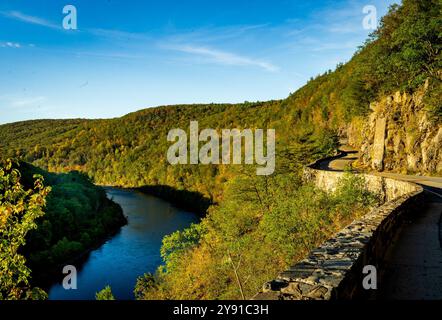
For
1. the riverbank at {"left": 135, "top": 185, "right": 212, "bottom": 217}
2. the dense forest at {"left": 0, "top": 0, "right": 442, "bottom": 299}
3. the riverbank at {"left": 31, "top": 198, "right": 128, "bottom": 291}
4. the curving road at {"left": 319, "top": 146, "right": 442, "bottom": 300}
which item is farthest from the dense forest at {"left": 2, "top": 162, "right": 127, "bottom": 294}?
the curving road at {"left": 319, "top": 146, "right": 442, "bottom": 300}

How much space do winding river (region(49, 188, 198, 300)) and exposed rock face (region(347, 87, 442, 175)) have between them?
2524 centimetres

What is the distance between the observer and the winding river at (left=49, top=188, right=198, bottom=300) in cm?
3523

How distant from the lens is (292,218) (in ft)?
61.1

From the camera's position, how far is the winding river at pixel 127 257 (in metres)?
35.2

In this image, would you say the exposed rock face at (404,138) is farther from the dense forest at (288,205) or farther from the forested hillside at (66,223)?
the forested hillside at (66,223)

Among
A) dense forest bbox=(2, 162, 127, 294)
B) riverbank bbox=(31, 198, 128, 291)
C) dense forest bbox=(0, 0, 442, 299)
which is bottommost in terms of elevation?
riverbank bbox=(31, 198, 128, 291)

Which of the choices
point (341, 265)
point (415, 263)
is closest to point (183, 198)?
point (415, 263)

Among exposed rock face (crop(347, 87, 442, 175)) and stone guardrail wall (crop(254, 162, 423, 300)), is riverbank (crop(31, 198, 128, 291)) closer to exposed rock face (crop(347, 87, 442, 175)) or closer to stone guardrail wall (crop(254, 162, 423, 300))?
exposed rock face (crop(347, 87, 442, 175))

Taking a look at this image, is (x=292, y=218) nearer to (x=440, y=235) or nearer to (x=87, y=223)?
(x=440, y=235)

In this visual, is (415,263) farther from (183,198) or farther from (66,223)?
(183,198)

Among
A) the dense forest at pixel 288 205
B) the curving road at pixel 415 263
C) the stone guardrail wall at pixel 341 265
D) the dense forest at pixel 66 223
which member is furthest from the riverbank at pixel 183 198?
the stone guardrail wall at pixel 341 265

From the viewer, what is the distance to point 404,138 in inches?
1188

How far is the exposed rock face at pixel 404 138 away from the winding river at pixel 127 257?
82.8 ft

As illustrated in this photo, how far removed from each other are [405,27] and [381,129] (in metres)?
8.69
